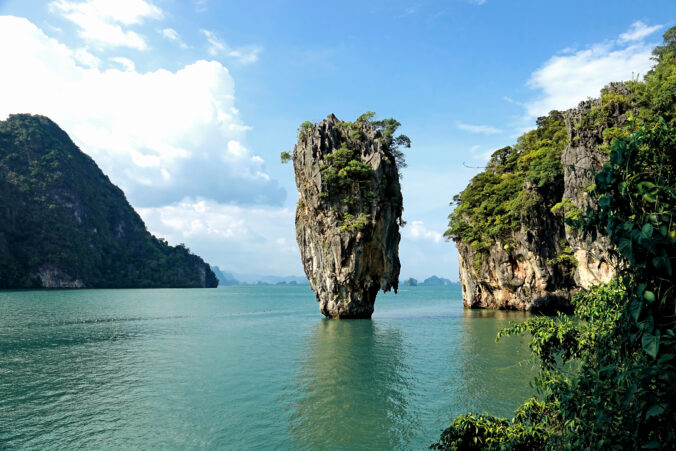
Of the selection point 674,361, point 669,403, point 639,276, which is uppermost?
point 639,276

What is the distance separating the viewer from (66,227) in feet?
392

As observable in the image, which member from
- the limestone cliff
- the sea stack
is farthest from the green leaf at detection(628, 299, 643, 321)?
the sea stack

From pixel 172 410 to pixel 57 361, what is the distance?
1220 cm

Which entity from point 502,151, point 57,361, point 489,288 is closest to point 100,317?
point 57,361

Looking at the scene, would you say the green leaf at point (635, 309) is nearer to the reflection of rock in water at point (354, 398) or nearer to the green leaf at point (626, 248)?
the green leaf at point (626, 248)

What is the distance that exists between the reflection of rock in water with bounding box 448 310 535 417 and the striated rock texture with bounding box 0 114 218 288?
404 feet

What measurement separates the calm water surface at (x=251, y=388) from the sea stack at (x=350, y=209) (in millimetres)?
8552

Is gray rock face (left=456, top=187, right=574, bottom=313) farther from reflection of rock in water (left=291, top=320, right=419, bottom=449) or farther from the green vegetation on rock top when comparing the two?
reflection of rock in water (left=291, top=320, right=419, bottom=449)

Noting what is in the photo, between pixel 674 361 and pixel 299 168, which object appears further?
pixel 299 168

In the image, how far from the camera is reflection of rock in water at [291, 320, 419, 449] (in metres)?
10.2

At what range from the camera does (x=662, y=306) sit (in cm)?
317

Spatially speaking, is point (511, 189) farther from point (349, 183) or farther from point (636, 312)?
point (636, 312)

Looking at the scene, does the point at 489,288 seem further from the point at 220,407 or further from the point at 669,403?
the point at 669,403

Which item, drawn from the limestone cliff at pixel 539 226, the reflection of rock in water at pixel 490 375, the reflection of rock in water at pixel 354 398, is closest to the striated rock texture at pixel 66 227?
the reflection of rock in water at pixel 354 398
